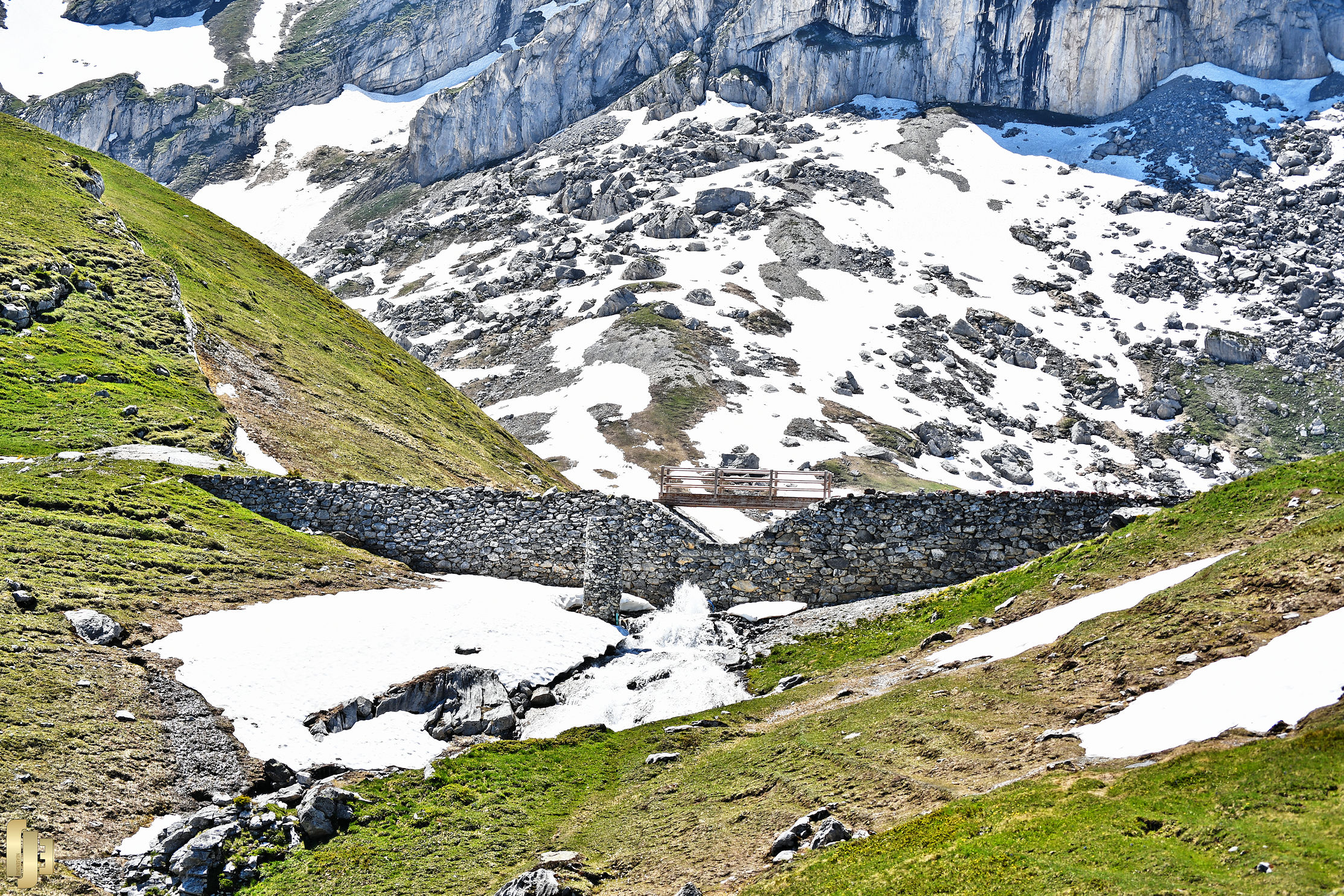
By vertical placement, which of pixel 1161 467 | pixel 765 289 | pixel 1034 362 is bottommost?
pixel 1161 467

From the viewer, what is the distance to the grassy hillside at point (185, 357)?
36.8 meters

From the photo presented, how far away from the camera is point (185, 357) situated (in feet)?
143

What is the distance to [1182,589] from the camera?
1775 cm

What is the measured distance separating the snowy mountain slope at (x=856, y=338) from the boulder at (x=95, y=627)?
239 feet

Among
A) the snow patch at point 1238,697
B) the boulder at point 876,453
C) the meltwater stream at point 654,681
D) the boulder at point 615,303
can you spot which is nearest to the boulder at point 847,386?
the boulder at point 876,453

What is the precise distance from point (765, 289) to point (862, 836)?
497 ft

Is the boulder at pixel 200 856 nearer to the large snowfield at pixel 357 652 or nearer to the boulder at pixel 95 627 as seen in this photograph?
the large snowfield at pixel 357 652

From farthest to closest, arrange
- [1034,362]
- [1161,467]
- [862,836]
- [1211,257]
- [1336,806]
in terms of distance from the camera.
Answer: [1211,257]
[1034,362]
[1161,467]
[862,836]
[1336,806]

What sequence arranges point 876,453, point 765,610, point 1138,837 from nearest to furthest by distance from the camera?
point 1138,837 < point 765,610 < point 876,453

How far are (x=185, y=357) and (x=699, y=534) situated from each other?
1112 inches

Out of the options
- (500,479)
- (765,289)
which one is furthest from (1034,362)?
(500,479)

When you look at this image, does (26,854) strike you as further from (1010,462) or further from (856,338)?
(856,338)

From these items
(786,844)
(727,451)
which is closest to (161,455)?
(786,844)

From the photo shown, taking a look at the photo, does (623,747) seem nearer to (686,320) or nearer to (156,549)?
(156,549)
